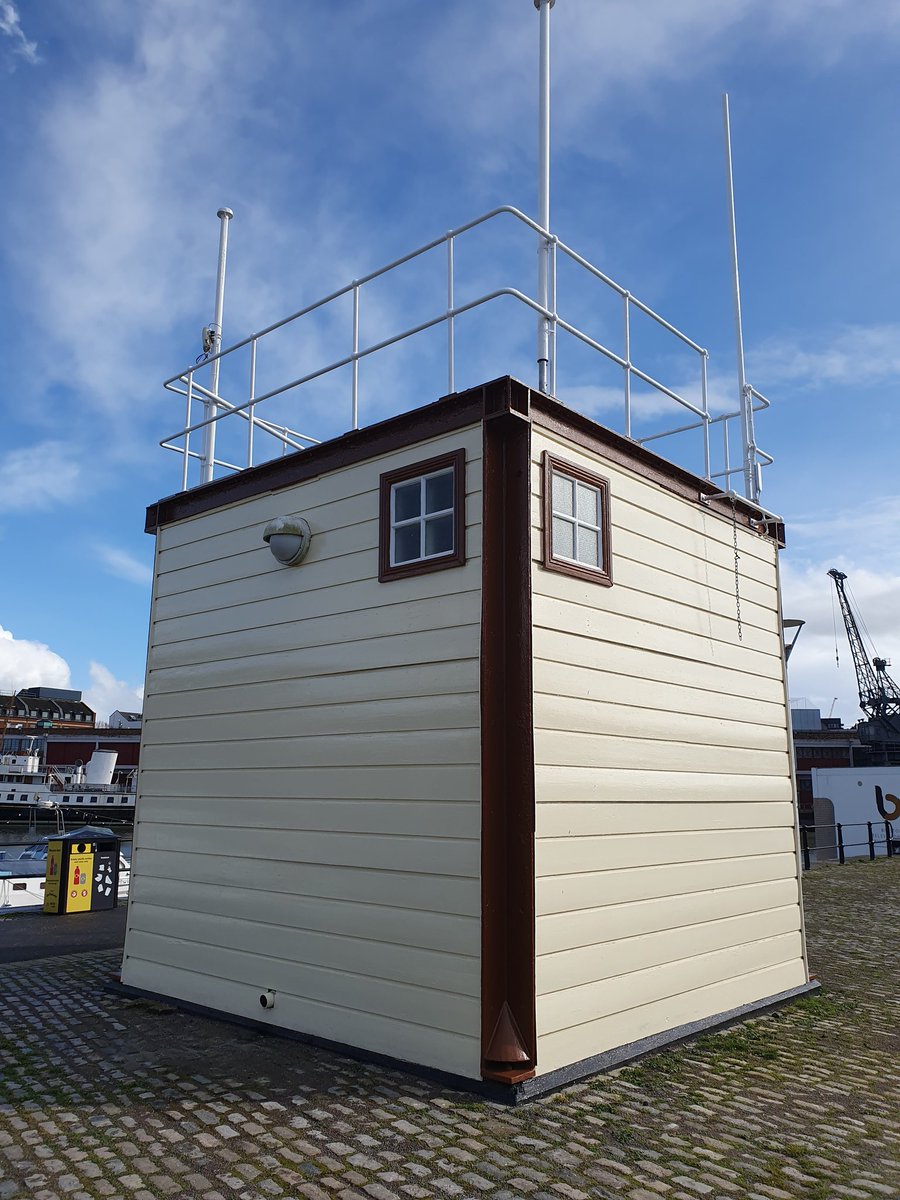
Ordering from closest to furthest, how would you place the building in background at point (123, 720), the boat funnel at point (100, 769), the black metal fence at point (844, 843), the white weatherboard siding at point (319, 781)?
1. the white weatherboard siding at point (319, 781)
2. the black metal fence at point (844, 843)
3. the boat funnel at point (100, 769)
4. the building in background at point (123, 720)

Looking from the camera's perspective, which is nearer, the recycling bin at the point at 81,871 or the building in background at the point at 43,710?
the recycling bin at the point at 81,871

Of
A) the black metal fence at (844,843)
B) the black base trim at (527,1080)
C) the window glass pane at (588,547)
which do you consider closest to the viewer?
the black base trim at (527,1080)

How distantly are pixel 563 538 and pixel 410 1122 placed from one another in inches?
142

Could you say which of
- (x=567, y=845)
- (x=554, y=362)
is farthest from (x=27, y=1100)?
(x=554, y=362)

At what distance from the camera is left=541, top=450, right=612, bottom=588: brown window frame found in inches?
228

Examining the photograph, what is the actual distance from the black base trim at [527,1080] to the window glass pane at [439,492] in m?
3.55

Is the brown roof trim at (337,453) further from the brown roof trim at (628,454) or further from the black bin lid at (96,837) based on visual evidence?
the black bin lid at (96,837)

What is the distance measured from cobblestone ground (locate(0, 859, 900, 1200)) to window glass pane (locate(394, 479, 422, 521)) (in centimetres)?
365

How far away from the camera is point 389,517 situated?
635 centimetres

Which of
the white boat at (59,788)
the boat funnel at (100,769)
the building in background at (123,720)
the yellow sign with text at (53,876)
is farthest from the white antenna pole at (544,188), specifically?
the building in background at (123,720)

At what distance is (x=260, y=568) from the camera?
292 inches

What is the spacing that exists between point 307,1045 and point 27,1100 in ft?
5.83

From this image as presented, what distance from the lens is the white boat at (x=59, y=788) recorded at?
52.1 metres

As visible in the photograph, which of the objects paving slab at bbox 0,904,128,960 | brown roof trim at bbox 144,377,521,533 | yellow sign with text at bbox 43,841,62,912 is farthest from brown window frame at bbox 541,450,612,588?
yellow sign with text at bbox 43,841,62,912
